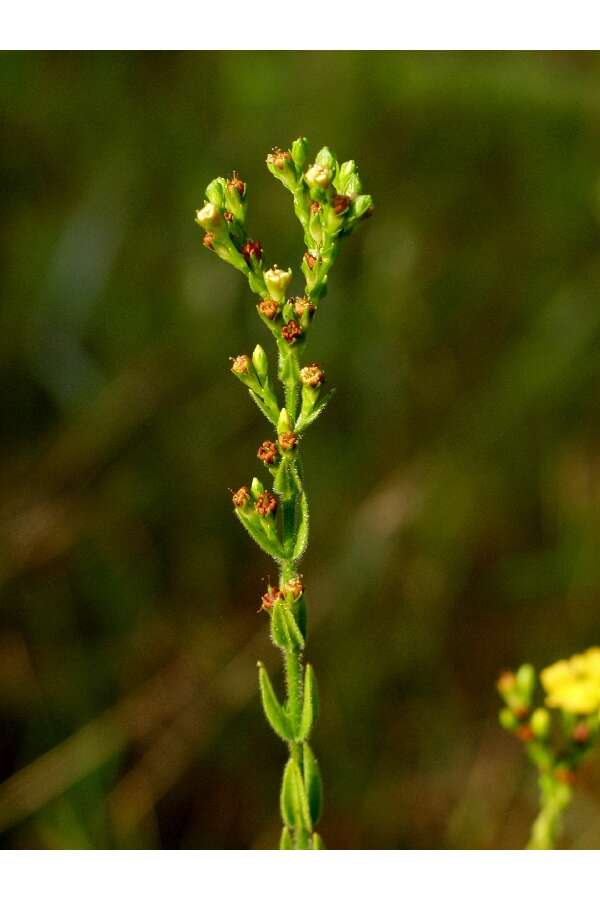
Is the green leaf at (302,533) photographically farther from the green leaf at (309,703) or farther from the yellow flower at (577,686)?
the yellow flower at (577,686)

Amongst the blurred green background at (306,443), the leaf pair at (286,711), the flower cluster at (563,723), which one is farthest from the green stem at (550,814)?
the blurred green background at (306,443)

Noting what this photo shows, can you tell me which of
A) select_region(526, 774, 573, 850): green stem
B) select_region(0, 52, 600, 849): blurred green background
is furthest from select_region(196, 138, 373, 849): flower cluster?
select_region(0, 52, 600, 849): blurred green background

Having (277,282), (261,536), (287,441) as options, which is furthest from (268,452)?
(277,282)

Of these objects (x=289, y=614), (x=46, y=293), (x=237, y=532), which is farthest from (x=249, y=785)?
(x=46, y=293)

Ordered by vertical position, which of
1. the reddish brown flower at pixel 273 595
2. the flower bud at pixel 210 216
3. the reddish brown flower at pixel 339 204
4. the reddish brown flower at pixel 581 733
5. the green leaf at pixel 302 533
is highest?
the flower bud at pixel 210 216

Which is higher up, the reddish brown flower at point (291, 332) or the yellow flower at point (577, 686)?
the reddish brown flower at point (291, 332)

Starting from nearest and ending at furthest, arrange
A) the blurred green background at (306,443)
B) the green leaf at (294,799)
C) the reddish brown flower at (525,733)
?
1. the green leaf at (294,799)
2. the reddish brown flower at (525,733)
3. the blurred green background at (306,443)

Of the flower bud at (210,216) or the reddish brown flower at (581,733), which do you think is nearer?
the flower bud at (210,216)
